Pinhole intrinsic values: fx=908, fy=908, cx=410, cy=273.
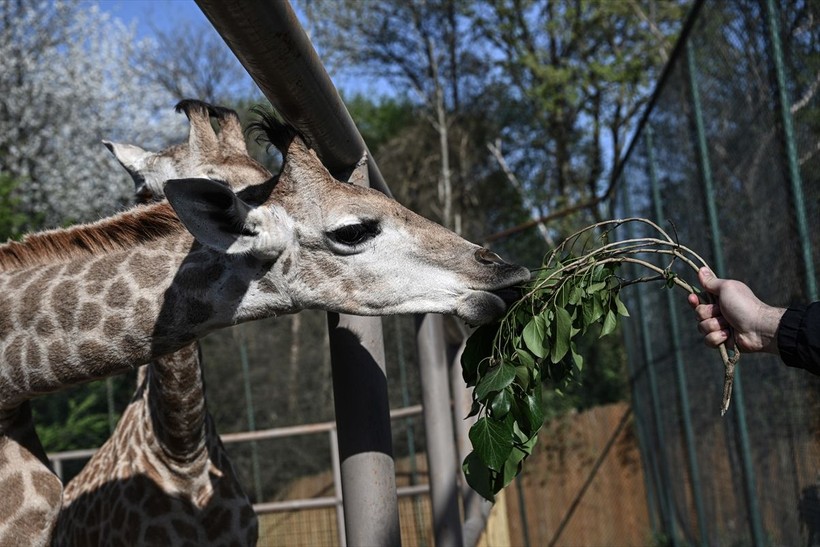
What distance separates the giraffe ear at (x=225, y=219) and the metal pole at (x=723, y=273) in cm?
267

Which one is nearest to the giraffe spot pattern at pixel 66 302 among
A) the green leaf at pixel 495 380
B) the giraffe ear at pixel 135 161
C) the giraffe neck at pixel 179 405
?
the giraffe neck at pixel 179 405

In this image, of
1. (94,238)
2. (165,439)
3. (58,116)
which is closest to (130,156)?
(94,238)

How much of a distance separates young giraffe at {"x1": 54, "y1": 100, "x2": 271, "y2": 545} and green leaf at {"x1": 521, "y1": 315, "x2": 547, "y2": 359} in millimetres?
1128

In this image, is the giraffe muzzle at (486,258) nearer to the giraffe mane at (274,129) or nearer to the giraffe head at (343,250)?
the giraffe head at (343,250)

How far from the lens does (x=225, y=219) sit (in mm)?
2281

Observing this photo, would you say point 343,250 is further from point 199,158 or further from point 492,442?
point 199,158

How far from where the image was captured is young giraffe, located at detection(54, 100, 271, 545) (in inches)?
118

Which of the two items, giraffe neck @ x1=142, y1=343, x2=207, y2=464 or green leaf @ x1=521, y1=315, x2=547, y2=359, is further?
giraffe neck @ x1=142, y1=343, x2=207, y2=464

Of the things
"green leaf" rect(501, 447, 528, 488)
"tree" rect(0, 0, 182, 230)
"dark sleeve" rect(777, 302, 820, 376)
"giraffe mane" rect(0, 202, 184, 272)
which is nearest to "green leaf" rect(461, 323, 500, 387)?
"green leaf" rect(501, 447, 528, 488)

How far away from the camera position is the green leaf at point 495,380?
198 centimetres

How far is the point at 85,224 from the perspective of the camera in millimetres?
2631

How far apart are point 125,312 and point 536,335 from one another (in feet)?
3.63

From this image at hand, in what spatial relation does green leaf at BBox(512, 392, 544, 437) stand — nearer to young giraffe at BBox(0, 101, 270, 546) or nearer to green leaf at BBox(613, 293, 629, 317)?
green leaf at BBox(613, 293, 629, 317)

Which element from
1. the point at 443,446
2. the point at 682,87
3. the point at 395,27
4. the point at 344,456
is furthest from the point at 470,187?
the point at 344,456
